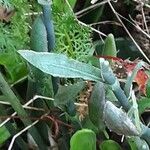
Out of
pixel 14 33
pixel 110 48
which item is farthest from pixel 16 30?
pixel 110 48

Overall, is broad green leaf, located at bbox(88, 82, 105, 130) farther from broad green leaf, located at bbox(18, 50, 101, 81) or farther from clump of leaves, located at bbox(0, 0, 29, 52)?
clump of leaves, located at bbox(0, 0, 29, 52)

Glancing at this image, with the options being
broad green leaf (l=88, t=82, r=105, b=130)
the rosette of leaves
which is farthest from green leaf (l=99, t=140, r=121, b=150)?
the rosette of leaves

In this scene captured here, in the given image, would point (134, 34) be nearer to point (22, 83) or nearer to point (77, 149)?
point (22, 83)

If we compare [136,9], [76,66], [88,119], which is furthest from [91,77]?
[136,9]

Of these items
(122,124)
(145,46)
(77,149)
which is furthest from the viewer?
(145,46)

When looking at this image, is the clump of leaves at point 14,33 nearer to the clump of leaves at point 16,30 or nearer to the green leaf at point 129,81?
the clump of leaves at point 16,30

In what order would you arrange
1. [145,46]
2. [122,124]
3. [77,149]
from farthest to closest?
1. [145,46]
2. [77,149]
3. [122,124]
